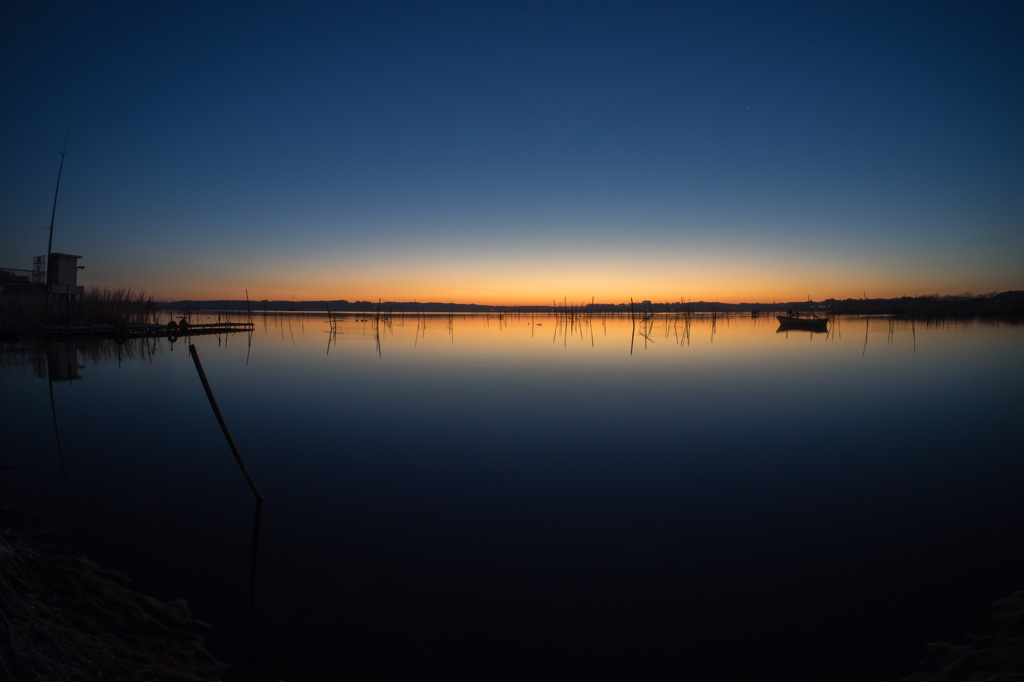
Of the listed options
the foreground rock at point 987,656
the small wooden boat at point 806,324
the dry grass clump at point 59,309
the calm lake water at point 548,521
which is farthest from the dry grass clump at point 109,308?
the small wooden boat at point 806,324

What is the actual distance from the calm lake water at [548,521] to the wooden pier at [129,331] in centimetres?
1055

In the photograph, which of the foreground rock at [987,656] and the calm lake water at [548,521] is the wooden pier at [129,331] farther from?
the foreground rock at [987,656]

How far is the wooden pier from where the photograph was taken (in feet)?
57.6

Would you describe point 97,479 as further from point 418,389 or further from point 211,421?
point 418,389

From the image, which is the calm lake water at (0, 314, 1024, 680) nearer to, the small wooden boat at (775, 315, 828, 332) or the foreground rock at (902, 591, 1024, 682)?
the foreground rock at (902, 591, 1024, 682)

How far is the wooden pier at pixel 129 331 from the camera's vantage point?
17.6 metres

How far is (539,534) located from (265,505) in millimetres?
2411

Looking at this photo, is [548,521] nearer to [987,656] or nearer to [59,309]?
[987,656]

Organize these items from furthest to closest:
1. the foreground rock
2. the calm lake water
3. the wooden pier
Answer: the wooden pier
the calm lake water
the foreground rock

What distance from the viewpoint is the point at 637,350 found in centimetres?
1728

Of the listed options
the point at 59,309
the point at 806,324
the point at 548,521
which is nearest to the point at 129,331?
the point at 59,309

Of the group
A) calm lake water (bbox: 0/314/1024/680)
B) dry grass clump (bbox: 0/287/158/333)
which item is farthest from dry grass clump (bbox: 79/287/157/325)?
calm lake water (bbox: 0/314/1024/680)

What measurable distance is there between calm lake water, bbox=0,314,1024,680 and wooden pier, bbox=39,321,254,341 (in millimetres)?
10548

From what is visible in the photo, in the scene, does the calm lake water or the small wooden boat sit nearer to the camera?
the calm lake water
